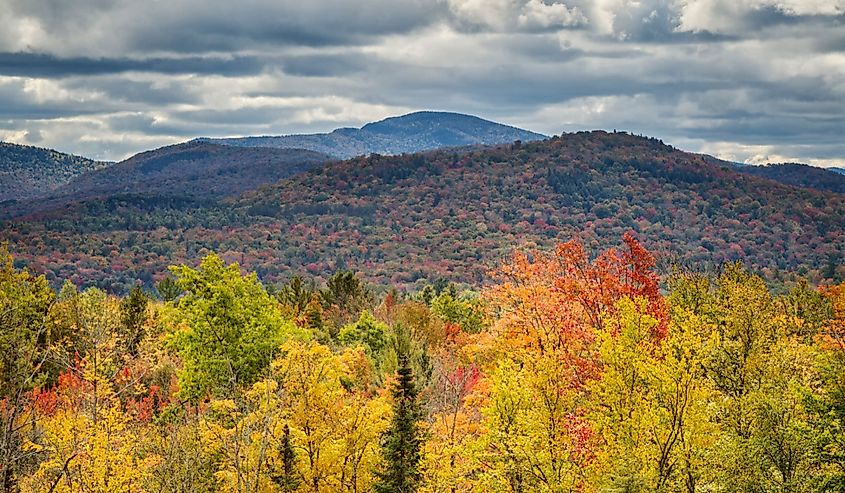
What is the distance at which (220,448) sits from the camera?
29062mm

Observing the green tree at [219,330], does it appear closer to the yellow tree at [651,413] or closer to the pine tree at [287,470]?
the pine tree at [287,470]

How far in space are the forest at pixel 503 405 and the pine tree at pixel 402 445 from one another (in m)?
0.08

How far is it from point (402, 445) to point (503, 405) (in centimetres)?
443

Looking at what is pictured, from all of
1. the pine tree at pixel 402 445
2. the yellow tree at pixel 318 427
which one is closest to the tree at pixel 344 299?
the yellow tree at pixel 318 427

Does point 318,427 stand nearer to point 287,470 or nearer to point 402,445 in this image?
point 287,470

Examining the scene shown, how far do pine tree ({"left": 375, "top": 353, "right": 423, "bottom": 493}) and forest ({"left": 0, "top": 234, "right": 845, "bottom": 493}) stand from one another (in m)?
0.08

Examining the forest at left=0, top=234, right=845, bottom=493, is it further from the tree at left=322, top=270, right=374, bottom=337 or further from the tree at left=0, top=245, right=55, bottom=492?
the tree at left=322, top=270, right=374, bottom=337

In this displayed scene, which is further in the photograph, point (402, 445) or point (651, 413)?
point (402, 445)

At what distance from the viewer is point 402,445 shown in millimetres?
29562

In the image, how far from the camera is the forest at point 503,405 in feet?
73.1

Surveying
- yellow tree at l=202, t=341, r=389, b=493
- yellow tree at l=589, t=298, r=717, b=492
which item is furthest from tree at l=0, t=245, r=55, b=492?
yellow tree at l=589, t=298, r=717, b=492

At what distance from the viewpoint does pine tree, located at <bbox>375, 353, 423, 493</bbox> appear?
1148 inches

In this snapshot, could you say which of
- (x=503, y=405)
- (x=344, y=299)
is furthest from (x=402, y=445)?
(x=344, y=299)

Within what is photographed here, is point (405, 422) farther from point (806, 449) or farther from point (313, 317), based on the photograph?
point (313, 317)
